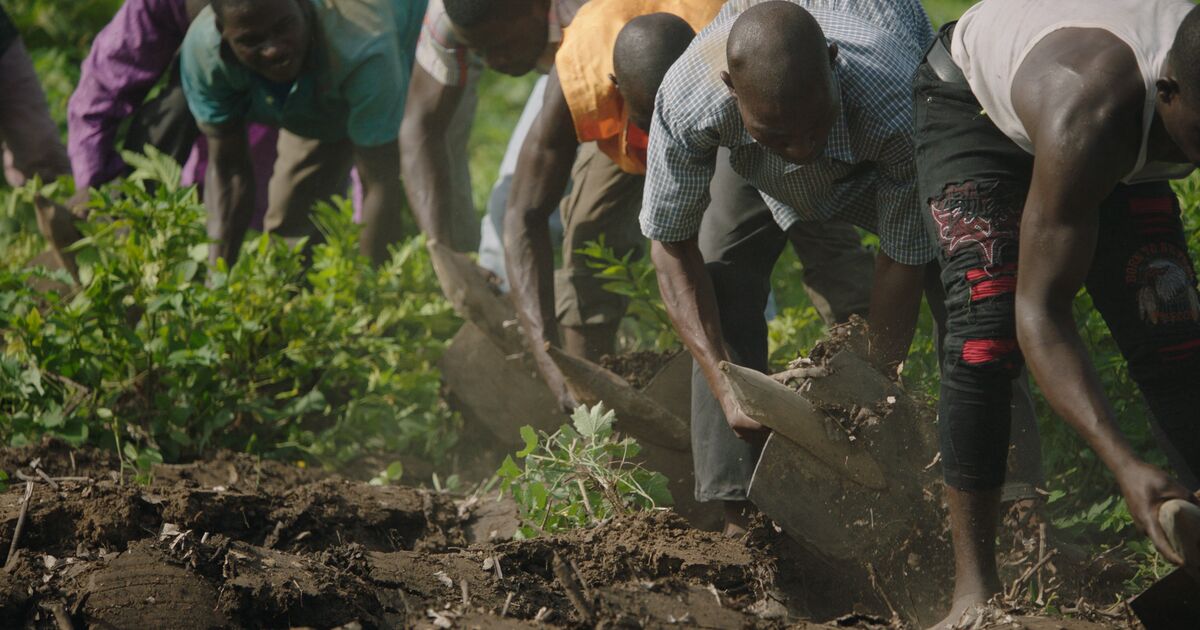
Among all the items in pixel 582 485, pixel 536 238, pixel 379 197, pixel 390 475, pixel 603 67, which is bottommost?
pixel 390 475

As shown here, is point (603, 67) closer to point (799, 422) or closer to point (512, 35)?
point (512, 35)

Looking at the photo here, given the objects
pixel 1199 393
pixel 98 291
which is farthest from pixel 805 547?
pixel 98 291

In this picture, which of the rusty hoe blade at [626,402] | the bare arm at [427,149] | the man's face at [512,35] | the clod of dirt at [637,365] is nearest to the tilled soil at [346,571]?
the rusty hoe blade at [626,402]

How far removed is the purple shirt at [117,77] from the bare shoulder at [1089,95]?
406 cm

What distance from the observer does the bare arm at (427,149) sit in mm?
5125

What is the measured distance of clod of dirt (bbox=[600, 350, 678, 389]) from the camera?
433cm

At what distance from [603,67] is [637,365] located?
3.22 feet

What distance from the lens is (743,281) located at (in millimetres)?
3811

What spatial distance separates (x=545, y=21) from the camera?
189 inches

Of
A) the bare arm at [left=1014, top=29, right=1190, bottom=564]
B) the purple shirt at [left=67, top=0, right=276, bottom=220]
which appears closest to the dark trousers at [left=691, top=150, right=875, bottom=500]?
the bare arm at [left=1014, top=29, right=1190, bottom=564]

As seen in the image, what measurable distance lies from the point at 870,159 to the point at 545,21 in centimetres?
176

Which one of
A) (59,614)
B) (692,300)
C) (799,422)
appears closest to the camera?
(59,614)

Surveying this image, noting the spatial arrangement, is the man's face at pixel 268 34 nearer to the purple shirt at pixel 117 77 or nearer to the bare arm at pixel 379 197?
the bare arm at pixel 379 197

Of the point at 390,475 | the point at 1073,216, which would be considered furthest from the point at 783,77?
the point at 390,475
